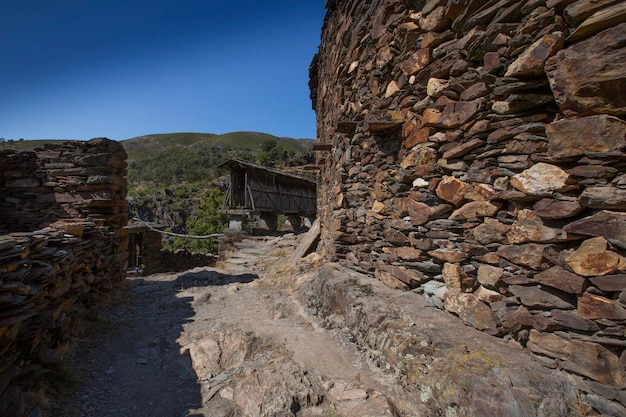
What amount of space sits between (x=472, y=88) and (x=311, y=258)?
18.5 ft

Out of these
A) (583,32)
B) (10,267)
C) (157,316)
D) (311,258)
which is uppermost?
(583,32)

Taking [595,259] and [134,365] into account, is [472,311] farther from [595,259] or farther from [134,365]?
[134,365]

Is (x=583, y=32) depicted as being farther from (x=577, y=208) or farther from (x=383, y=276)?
(x=383, y=276)

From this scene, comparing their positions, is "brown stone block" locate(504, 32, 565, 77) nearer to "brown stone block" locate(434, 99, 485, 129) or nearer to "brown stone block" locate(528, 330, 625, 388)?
"brown stone block" locate(434, 99, 485, 129)

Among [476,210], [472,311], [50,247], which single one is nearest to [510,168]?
[476,210]

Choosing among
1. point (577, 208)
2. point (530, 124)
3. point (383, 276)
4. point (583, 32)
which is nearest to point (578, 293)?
point (577, 208)

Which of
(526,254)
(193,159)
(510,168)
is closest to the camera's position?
(526,254)

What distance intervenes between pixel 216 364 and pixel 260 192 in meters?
13.4

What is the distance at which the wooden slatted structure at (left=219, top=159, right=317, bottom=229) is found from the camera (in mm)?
16094

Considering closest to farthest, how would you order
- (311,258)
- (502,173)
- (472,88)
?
(502,173) < (472,88) < (311,258)

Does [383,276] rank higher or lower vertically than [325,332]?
higher

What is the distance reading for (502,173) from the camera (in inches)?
113

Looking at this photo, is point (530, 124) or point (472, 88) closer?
point (530, 124)

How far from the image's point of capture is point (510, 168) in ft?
9.23
